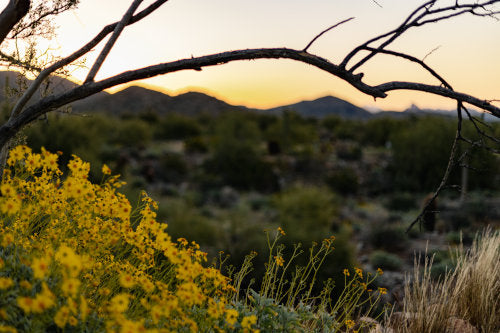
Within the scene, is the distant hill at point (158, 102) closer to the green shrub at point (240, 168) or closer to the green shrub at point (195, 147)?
the green shrub at point (195, 147)

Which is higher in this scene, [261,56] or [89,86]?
[261,56]

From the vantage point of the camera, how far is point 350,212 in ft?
62.6

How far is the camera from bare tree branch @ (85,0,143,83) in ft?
10.6

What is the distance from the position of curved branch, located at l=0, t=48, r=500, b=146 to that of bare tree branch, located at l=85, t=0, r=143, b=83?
3.1 inches

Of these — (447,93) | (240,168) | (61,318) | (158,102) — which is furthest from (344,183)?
(158,102)

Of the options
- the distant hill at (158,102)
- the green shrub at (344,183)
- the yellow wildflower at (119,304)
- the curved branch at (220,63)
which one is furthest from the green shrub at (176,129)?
the distant hill at (158,102)

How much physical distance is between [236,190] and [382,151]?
47.5 feet

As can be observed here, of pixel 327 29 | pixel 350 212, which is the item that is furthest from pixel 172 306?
pixel 350 212

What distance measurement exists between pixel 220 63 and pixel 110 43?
81cm

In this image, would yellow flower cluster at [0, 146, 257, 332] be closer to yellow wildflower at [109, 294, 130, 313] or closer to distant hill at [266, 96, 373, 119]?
yellow wildflower at [109, 294, 130, 313]

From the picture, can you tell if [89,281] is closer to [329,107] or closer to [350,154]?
[350,154]

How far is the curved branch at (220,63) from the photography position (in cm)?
311

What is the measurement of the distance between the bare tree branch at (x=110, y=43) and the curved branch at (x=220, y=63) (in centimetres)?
8

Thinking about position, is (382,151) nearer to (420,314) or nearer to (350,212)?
(350,212)
